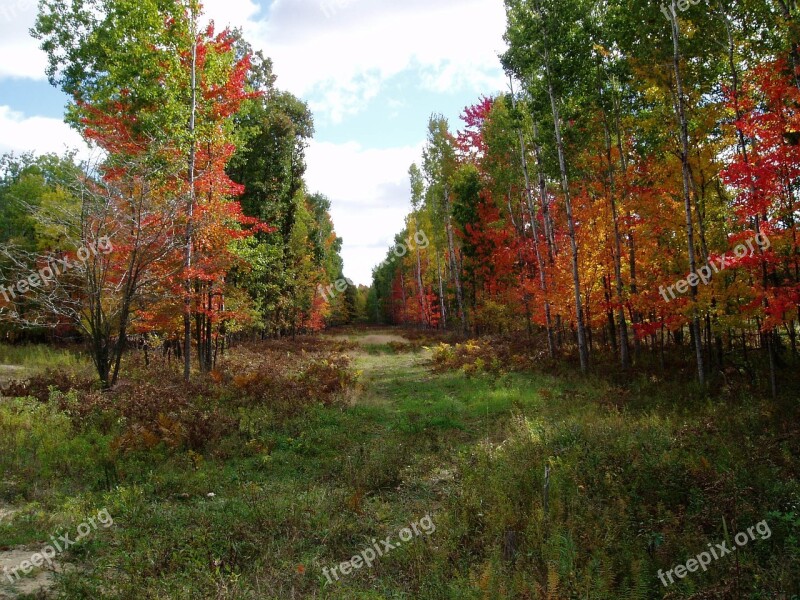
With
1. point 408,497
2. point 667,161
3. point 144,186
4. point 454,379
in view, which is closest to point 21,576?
point 408,497

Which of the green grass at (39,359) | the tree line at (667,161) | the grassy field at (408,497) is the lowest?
the grassy field at (408,497)

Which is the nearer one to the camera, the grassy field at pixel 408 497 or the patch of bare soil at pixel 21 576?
the patch of bare soil at pixel 21 576

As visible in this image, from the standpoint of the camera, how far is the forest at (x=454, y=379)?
5160 mm

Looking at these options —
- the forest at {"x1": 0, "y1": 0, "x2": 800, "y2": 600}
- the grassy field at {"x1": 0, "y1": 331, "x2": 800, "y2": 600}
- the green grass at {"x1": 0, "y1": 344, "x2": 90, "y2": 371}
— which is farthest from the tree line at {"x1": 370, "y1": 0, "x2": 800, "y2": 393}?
the green grass at {"x1": 0, "y1": 344, "x2": 90, "y2": 371}

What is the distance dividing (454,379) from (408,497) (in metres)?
9.88

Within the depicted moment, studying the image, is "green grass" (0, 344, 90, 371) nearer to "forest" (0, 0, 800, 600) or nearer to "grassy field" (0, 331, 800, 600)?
"forest" (0, 0, 800, 600)

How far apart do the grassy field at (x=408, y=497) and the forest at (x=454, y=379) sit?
0.05 metres

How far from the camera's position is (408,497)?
23.5 feet

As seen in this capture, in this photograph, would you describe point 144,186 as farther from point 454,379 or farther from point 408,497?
point 454,379

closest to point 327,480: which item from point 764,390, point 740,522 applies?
point 740,522

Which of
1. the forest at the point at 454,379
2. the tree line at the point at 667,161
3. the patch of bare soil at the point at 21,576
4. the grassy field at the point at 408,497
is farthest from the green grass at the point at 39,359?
the tree line at the point at 667,161

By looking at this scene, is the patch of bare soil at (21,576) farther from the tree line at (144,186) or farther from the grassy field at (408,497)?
the tree line at (144,186)

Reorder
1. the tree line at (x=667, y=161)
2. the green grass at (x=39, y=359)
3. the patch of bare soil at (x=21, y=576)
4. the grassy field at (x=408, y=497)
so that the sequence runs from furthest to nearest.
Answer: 1. the green grass at (x=39, y=359)
2. the tree line at (x=667, y=161)
3. the grassy field at (x=408, y=497)
4. the patch of bare soil at (x=21, y=576)

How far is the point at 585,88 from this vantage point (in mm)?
15289
